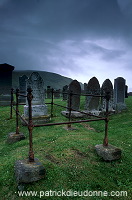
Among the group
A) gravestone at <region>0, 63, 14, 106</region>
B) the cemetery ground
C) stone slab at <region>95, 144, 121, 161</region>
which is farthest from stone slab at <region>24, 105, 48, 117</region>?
gravestone at <region>0, 63, 14, 106</region>

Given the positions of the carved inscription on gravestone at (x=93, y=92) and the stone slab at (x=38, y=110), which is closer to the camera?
the stone slab at (x=38, y=110)

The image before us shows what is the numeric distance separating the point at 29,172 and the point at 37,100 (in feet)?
18.4

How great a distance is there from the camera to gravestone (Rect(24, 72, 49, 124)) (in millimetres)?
8062

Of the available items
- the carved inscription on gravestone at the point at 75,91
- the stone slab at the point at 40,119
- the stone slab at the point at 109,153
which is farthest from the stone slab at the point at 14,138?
the carved inscription on gravestone at the point at 75,91

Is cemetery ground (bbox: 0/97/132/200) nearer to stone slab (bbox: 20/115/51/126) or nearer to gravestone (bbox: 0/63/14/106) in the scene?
stone slab (bbox: 20/115/51/126)

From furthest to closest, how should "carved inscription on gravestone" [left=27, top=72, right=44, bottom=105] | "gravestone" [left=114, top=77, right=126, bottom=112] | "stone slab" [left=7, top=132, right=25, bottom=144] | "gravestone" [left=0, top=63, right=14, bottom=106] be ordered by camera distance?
"gravestone" [left=0, top=63, right=14, bottom=106] → "gravestone" [left=114, top=77, right=126, bottom=112] → "carved inscription on gravestone" [left=27, top=72, right=44, bottom=105] → "stone slab" [left=7, top=132, right=25, bottom=144]

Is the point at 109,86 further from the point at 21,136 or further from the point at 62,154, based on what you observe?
the point at 62,154

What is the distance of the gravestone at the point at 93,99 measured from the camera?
1030cm

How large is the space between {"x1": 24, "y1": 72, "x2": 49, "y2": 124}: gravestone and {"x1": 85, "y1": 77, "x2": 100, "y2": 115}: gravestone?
3.14 m

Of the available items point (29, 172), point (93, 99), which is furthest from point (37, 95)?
point (29, 172)

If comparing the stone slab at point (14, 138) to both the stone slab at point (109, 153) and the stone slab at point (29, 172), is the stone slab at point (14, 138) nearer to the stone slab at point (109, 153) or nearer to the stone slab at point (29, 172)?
the stone slab at point (29, 172)

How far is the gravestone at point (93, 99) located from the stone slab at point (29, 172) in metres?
7.51

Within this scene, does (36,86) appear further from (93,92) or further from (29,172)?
(29,172)

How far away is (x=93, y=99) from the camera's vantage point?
10.3 metres
